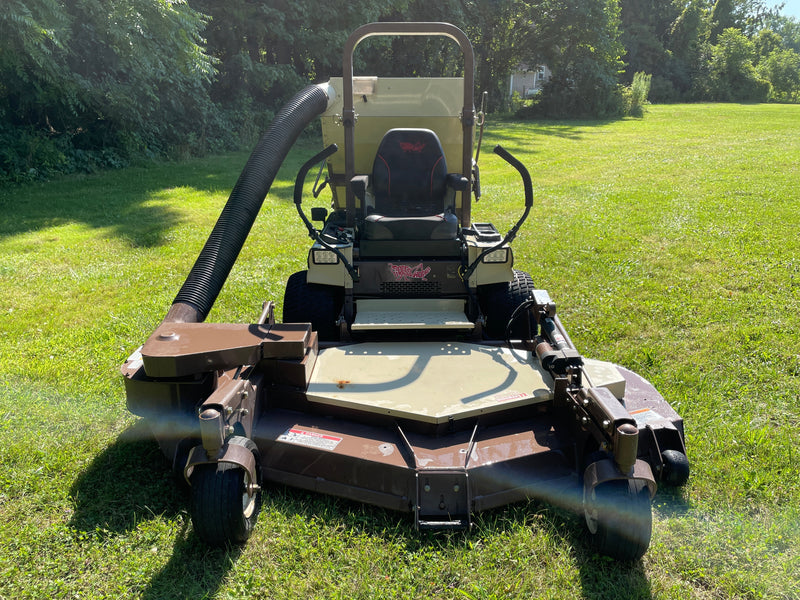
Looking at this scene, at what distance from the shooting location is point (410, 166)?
184 inches

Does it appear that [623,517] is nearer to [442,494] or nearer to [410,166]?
[442,494]

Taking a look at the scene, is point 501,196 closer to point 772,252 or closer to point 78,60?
point 772,252

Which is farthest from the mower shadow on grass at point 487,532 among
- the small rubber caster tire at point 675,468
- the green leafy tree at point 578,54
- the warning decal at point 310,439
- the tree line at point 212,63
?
the green leafy tree at point 578,54

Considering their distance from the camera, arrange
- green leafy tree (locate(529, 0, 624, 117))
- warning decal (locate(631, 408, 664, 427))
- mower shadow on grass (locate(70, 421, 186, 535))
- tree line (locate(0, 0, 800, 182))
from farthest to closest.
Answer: green leafy tree (locate(529, 0, 624, 117)) → tree line (locate(0, 0, 800, 182)) → warning decal (locate(631, 408, 664, 427)) → mower shadow on grass (locate(70, 421, 186, 535))

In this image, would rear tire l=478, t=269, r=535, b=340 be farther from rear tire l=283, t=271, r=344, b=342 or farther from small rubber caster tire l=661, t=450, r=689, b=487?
small rubber caster tire l=661, t=450, r=689, b=487

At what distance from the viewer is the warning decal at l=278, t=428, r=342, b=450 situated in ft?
9.23

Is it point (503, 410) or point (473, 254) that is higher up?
point (473, 254)

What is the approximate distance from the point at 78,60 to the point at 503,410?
39.1 ft

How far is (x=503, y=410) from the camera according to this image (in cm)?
295

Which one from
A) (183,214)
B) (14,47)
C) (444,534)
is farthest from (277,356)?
(14,47)

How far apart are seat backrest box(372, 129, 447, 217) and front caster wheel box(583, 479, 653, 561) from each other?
268 centimetres

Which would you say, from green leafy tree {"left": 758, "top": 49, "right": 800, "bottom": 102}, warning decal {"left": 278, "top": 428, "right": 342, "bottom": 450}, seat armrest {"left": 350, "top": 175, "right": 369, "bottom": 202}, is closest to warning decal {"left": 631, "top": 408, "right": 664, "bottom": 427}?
warning decal {"left": 278, "top": 428, "right": 342, "bottom": 450}

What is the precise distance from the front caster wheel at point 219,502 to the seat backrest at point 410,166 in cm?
261

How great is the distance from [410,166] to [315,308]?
134cm
